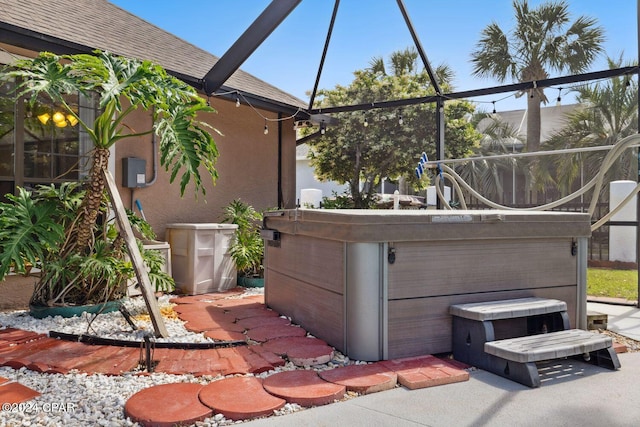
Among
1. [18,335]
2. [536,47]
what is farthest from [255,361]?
[536,47]

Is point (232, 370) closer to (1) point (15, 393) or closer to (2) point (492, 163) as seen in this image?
(1) point (15, 393)

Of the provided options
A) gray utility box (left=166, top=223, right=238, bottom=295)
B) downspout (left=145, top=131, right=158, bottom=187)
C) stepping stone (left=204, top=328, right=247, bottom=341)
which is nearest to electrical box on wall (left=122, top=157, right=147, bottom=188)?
downspout (left=145, top=131, right=158, bottom=187)

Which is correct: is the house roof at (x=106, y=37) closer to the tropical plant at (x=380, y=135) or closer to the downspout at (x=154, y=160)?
the downspout at (x=154, y=160)

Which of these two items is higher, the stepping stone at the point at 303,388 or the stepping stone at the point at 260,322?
the stepping stone at the point at 260,322

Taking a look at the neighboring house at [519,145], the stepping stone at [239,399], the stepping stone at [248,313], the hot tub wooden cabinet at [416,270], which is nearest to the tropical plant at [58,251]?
the stepping stone at [248,313]

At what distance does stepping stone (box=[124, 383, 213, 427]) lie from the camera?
2.18m

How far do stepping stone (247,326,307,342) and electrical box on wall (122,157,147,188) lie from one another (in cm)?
289

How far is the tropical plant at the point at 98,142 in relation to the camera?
3396mm

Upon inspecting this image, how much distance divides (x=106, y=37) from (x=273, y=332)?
440 centimetres

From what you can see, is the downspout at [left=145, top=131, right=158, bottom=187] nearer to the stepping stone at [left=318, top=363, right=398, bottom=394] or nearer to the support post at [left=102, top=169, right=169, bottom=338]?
the support post at [left=102, top=169, right=169, bottom=338]

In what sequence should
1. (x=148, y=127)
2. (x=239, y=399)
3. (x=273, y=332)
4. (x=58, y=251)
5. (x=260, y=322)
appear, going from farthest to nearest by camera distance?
(x=148, y=127) < (x=260, y=322) < (x=58, y=251) < (x=273, y=332) < (x=239, y=399)

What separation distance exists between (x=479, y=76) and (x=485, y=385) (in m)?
15.0

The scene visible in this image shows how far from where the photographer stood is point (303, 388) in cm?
258

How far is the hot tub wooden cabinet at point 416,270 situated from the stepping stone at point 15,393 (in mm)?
1843
